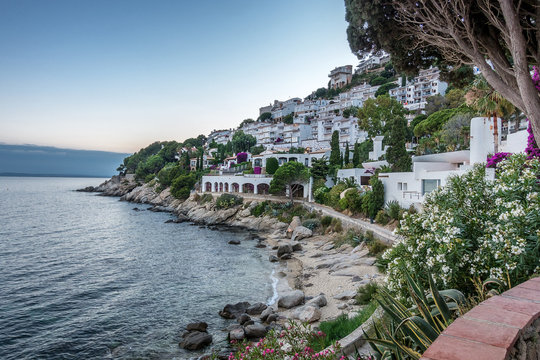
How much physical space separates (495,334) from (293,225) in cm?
3204

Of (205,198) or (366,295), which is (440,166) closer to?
(366,295)

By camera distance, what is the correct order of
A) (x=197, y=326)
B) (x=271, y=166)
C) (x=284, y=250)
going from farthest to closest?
(x=271, y=166) → (x=284, y=250) → (x=197, y=326)

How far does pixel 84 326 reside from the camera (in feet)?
48.1

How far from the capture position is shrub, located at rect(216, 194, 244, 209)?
47375mm

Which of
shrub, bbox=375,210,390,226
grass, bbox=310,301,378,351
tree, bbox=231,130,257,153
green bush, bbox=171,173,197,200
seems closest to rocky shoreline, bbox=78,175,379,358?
grass, bbox=310,301,378,351

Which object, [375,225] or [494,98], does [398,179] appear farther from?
[494,98]

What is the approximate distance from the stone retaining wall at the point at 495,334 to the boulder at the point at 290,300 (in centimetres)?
1300

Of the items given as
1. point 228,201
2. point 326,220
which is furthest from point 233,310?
point 228,201

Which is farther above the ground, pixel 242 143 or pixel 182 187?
pixel 242 143

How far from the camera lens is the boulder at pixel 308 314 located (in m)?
12.8

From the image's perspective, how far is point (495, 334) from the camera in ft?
8.27

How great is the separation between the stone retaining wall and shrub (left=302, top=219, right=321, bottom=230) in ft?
96.4

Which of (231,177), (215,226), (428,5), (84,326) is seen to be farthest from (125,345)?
(231,177)

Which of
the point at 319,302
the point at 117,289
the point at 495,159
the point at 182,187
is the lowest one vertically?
the point at 117,289
